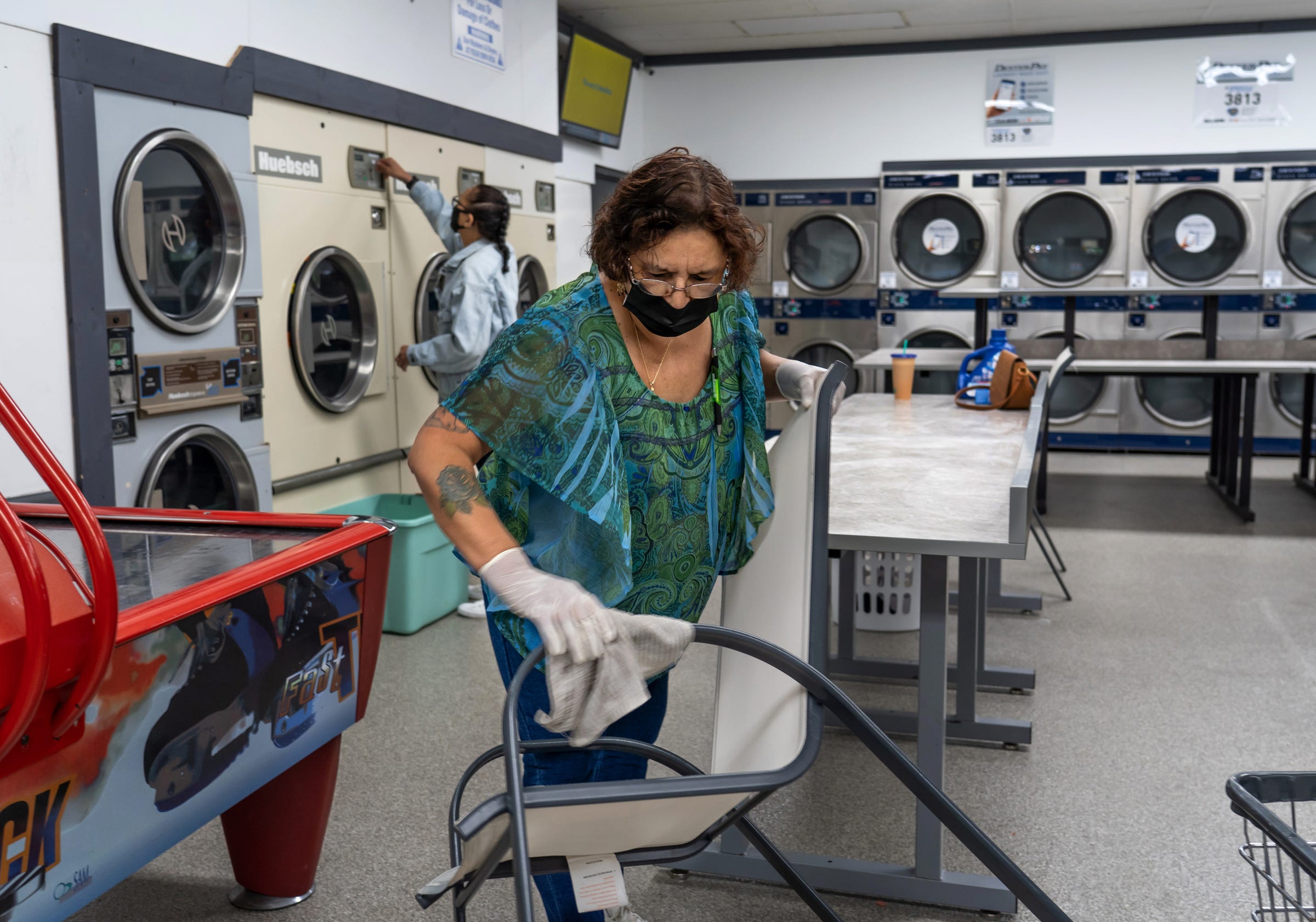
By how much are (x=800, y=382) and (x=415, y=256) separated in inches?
122

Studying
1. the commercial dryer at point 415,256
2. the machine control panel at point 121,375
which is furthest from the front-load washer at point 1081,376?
the machine control panel at point 121,375

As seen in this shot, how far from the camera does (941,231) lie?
314 inches

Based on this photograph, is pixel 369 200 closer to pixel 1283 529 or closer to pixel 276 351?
pixel 276 351

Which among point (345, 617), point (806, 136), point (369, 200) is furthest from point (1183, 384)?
point (345, 617)

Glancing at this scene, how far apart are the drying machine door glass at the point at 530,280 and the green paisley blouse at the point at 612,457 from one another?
380cm

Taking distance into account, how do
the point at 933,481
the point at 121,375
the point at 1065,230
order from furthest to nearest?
the point at 1065,230 < the point at 121,375 < the point at 933,481

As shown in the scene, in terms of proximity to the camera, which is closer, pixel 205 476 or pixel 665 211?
pixel 665 211

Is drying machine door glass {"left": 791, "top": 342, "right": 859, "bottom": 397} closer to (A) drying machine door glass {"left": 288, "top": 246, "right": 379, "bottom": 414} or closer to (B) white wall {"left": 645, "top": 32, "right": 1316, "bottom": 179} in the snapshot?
(B) white wall {"left": 645, "top": 32, "right": 1316, "bottom": 179}

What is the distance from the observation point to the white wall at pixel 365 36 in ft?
9.67

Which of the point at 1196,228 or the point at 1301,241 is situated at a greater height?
the point at 1196,228

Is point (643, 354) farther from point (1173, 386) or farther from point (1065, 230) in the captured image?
point (1173, 386)

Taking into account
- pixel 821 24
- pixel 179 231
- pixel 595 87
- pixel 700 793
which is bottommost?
pixel 700 793

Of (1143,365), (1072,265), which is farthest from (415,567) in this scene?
(1072,265)

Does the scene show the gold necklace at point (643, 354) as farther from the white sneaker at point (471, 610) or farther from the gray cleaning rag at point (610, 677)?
the white sneaker at point (471, 610)
